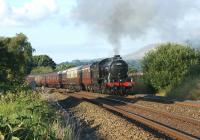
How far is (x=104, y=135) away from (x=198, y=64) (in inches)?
1190

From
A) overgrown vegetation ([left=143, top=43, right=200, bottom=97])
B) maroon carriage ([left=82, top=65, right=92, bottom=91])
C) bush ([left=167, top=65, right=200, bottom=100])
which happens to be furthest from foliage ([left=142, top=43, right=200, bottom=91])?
maroon carriage ([left=82, top=65, right=92, bottom=91])

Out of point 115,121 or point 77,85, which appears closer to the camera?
point 115,121

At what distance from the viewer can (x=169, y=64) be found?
149 ft

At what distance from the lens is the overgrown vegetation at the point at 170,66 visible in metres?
44.3

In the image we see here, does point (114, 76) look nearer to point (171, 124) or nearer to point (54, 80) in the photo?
point (171, 124)

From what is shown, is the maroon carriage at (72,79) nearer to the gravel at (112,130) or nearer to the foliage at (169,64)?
the foliage at (169,64)

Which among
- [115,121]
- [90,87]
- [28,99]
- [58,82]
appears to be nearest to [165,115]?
[115,121]

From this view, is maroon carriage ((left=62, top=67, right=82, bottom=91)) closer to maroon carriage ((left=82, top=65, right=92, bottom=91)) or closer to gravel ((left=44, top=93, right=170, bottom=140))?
maroon carriage ((left=82, top=65, right=92, bottom=91))

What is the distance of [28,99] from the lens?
851 inches

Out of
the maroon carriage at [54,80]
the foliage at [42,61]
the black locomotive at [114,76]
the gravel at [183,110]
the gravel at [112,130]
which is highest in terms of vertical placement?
the foliage at [42,61]

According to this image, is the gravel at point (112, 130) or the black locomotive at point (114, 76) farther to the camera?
the black locomotive at point (114, 76)

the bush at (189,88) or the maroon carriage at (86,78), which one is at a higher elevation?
the maroon carriage at (86,78)

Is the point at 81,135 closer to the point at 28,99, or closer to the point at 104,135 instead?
the point at 104,135

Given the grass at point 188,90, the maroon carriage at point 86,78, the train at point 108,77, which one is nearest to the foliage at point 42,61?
the maroon carriage at point 86,78
